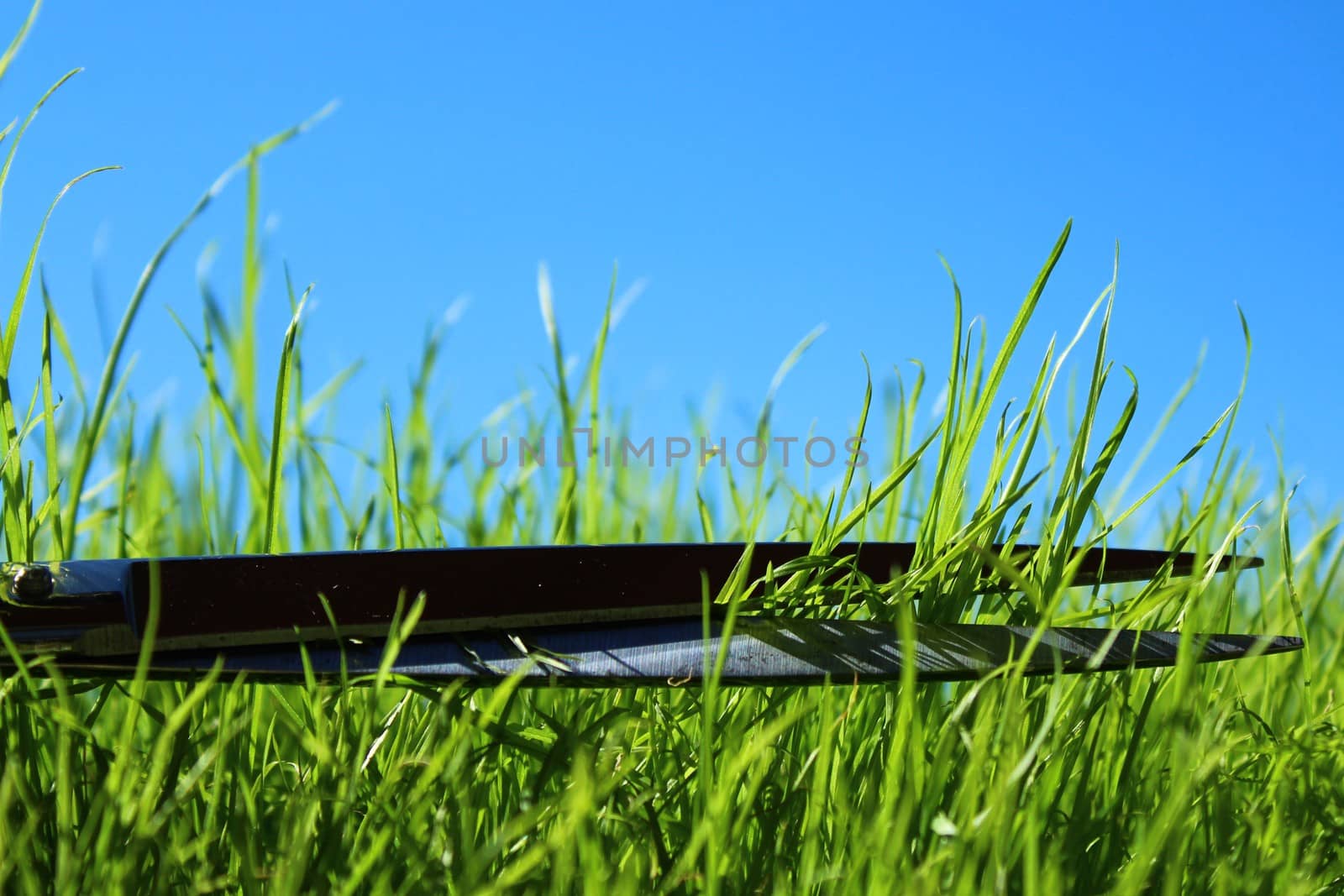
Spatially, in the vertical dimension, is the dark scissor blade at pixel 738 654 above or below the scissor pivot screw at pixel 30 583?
below

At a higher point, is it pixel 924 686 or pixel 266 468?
pixel 266 468

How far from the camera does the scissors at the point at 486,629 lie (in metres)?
0.76

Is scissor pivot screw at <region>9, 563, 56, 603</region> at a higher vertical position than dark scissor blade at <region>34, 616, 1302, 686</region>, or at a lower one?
higher

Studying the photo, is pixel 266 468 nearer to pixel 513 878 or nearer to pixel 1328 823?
pixel 513 878

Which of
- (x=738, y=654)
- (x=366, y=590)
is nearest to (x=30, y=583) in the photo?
(x=366, y=590)

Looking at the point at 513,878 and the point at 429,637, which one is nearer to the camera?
the point at 513,878

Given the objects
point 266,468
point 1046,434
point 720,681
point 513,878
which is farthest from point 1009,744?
point 266,468

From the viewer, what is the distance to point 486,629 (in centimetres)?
86

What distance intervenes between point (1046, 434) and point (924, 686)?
1.26 ft

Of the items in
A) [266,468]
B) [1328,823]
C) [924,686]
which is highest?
[266,468]

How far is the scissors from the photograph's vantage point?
0.76 m

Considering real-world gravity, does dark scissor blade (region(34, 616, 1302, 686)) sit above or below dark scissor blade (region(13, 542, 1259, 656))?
below

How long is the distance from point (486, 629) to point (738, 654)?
20 centimetres

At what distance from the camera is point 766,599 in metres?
0.90
